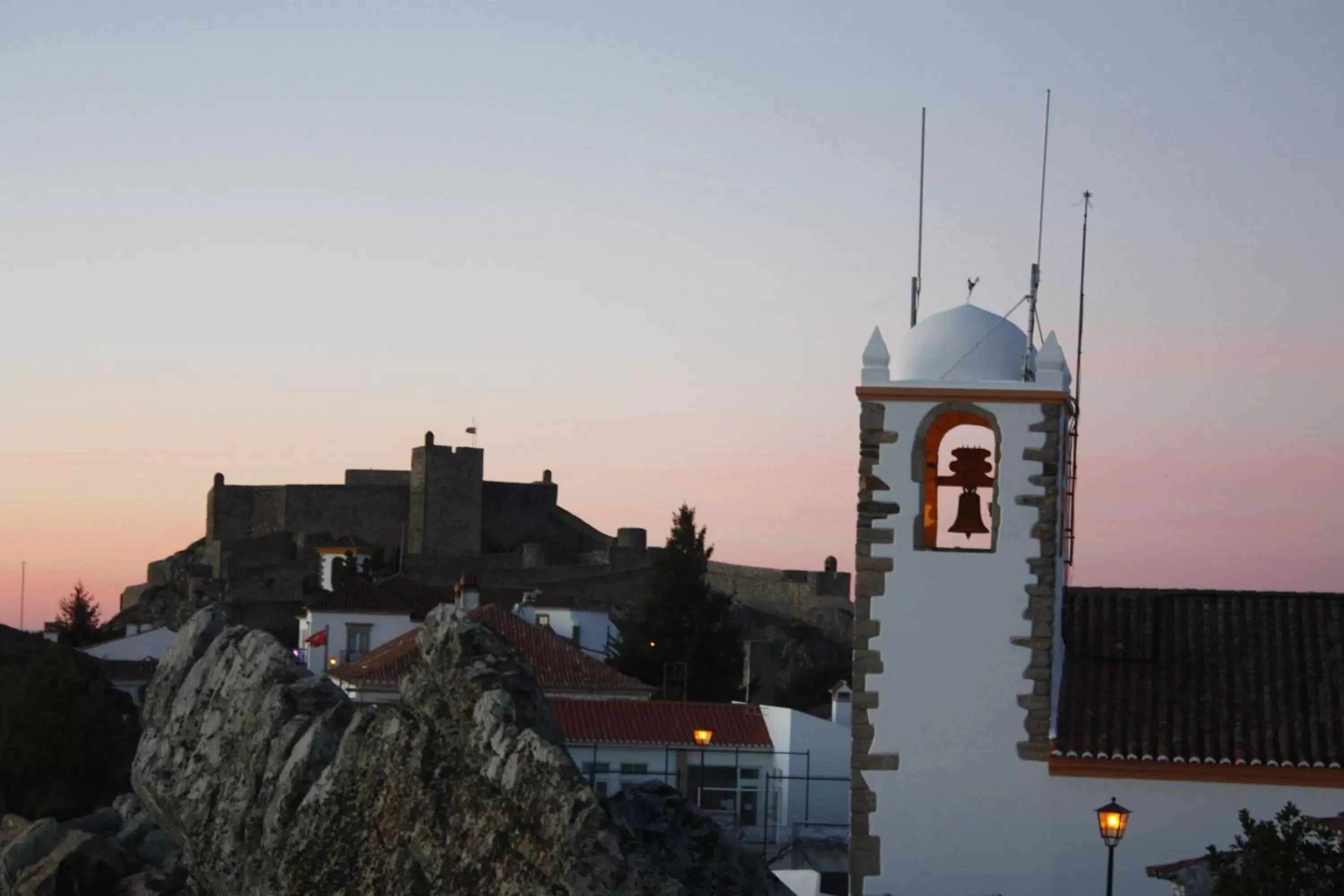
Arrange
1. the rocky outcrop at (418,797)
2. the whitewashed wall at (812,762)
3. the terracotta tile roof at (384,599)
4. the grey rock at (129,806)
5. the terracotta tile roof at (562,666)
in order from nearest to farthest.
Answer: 1. the rocky outcrop at (418,797)
2. the grey rock at (129,806)
3. the whitewashed wall at (812,762)
4. the terracotta tile roof at (562,666)
5. the terracotta tile roof at (384,599)

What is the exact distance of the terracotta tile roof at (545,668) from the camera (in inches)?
1515

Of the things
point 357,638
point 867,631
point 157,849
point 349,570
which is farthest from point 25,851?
point 349,570

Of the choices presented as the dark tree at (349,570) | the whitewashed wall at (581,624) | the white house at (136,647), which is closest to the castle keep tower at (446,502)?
the dark tree at (349,570)

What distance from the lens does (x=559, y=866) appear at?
10773mm

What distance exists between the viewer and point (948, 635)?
17.4 metres

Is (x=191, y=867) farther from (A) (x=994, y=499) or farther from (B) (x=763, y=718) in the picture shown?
(B) (x=763, y=718)

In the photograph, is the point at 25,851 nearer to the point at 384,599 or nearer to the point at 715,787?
the point at 715,787

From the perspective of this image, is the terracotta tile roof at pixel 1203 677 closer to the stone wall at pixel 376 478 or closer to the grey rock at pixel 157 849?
the grey rock at pixel 157 849

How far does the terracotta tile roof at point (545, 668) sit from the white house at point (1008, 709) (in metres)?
20.5

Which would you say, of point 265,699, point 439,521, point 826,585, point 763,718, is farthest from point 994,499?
point 439,521

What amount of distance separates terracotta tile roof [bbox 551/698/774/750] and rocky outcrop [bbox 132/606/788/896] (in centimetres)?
1797

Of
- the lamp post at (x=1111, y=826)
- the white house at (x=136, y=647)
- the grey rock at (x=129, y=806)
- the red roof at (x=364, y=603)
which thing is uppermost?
the lamp post at (x=1111, y=826)

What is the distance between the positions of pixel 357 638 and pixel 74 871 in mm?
35467

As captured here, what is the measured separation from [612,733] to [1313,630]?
15.9 m
